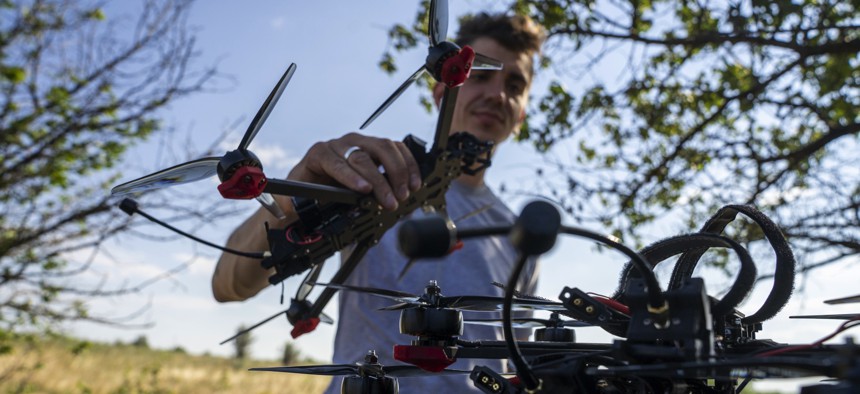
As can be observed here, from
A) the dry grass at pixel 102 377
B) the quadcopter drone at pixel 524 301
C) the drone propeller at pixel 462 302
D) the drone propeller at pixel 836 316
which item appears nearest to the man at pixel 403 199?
the quadcopter drone at pixel 524 301

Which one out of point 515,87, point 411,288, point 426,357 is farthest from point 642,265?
point 515,87

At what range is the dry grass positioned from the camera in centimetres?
786

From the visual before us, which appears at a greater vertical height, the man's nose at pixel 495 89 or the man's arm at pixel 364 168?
the man's nose at pixel 495 89

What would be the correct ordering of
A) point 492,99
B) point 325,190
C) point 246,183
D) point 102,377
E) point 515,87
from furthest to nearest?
point 102,377
point 515,87
point 492,99
point 325,190
point 246,183

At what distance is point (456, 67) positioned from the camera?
1727 millimetres

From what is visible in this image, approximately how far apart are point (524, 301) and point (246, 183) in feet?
2.06

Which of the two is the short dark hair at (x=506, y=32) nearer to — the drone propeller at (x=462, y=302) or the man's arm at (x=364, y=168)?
the man's arm at (x=364, y=168)

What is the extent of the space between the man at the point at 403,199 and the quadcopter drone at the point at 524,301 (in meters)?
0.10

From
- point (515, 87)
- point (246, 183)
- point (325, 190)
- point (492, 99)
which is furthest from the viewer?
point (515, 87)

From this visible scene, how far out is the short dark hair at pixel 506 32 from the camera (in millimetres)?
4059

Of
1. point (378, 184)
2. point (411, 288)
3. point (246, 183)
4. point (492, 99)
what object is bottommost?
point (246, 183)

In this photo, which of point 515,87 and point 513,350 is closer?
point 513,350

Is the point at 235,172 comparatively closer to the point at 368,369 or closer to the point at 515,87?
the point at 368,369

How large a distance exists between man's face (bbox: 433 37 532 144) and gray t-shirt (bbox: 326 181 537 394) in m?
0.44
